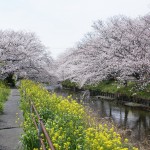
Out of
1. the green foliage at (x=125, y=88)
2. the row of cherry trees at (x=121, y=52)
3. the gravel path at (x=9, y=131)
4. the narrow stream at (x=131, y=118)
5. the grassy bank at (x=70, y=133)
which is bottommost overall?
the narrow stream at (x=131, y=118)

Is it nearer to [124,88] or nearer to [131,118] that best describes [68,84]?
[124,88]

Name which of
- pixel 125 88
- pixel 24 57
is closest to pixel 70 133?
pixel 125 88

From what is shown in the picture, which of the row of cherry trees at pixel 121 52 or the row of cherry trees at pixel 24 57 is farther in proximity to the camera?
the row of cherry trees at pixel 24 57

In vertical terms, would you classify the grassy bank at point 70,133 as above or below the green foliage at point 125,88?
below

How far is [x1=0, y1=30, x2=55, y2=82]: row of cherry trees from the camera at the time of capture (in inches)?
1562

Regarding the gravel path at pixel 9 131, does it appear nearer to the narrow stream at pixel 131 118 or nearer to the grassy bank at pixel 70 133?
the grassy bank at pixel 70 133

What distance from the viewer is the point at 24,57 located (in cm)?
4162

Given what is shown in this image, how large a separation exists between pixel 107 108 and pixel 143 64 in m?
5.06

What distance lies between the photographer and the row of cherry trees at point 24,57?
130 feet

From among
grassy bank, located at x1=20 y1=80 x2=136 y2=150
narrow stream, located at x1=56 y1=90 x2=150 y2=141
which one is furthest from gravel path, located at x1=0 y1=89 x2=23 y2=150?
narrow stream, located at x1=56 y1=90 x2=150 y2=141

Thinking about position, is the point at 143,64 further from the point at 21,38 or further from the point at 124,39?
Result: the point at 21,38

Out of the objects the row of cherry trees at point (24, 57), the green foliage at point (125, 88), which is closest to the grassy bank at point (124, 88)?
the green foliage at point (125, 88)

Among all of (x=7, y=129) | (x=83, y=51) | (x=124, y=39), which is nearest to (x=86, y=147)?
(x=7, y=129)

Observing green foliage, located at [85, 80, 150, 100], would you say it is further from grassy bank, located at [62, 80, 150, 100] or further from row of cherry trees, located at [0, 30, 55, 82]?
row of cherry trees, located at [0, 30, 55, 82]
